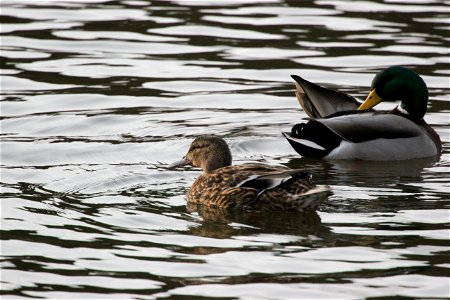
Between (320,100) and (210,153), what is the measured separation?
2522mm

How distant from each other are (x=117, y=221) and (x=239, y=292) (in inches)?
77.7

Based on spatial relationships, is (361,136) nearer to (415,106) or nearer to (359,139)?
(359,139)

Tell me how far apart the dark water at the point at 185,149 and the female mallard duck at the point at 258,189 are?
0.13 meters

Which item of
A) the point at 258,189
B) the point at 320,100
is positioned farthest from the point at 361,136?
the point at 258,189

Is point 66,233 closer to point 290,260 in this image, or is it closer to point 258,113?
point 290,260

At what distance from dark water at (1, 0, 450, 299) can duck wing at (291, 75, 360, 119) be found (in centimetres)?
50

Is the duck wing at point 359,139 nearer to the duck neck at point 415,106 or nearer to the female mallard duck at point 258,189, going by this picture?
the duck neck at point 415,106

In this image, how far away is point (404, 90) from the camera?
1295cm

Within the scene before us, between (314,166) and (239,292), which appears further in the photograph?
(314,166)

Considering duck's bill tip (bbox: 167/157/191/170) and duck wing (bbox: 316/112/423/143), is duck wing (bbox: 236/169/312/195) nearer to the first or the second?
duck's bill tip (bbox: 167/157/191/170)

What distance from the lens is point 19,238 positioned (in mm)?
9008

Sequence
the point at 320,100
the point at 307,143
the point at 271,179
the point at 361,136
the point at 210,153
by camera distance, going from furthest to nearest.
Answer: the point at 320,100
the point at 361,136
the point at 307,143
the point at 210,153
the point at 271,179

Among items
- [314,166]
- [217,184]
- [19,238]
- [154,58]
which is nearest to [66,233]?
[19,238]

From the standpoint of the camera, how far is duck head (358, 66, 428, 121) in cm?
1288
